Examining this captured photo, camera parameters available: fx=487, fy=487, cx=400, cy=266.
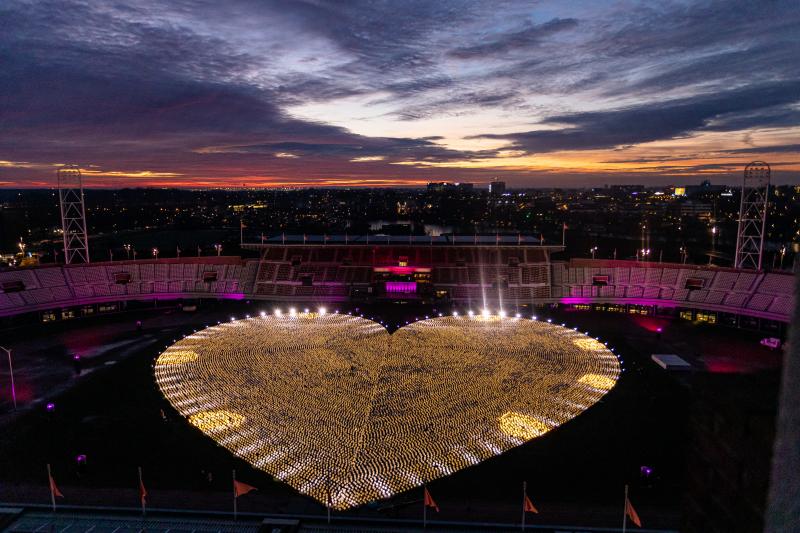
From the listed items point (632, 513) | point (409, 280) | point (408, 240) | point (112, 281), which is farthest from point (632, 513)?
point (112, 281)

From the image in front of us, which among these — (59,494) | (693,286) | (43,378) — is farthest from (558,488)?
(693,286)

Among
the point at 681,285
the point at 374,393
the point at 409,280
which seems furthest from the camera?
the point at 409,280

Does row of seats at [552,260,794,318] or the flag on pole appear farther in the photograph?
row of seats at [552,260,794,318]

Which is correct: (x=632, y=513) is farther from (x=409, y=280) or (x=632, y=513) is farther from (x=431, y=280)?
(x=409, y=280)

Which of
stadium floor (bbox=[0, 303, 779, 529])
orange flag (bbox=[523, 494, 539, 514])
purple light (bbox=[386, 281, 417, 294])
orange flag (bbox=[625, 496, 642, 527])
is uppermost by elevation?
purple light (bbox=[386, 281, 417, 294])

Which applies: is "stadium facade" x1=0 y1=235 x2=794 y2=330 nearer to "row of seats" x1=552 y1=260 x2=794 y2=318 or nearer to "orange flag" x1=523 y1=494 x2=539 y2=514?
"row of seats" x1=552 y1=260 x2=794 y2=318

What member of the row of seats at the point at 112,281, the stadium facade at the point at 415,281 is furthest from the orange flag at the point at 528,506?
the row of seats at the point at 112,281

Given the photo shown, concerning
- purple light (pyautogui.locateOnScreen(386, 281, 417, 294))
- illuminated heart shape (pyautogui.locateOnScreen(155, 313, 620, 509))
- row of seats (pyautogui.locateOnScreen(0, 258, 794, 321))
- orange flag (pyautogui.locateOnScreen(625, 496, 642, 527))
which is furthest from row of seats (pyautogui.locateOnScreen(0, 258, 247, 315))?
orange flag (pyautogui.locateOnScreen(625, 496, 642, 527))
